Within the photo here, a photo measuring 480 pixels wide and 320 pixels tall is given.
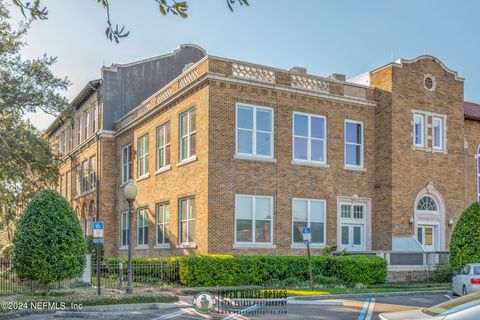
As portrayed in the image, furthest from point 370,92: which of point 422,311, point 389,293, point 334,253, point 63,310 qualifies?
point 422,311

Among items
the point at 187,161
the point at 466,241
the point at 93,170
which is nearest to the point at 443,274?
the point at 466,241

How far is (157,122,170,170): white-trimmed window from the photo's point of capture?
28688 millimetres

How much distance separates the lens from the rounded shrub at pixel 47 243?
56.9 ft

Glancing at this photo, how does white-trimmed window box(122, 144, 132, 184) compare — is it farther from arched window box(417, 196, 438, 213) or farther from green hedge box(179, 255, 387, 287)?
arched window box(417, 196, 438, 213)

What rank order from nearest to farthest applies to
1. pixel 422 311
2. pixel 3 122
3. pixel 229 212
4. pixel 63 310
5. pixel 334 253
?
pixel 422 311 < pixel 63 310 < pixel 229 212 < pixel 334 253 < pixel 3 122

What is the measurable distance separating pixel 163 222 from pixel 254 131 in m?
7.11

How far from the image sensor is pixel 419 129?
2867cm

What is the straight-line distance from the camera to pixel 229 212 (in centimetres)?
2406

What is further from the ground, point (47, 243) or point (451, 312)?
point (451, 312)

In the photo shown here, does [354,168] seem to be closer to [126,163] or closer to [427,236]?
[427,236]

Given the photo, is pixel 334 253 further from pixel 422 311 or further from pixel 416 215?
pixel 422 311

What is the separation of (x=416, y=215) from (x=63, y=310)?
1824cm

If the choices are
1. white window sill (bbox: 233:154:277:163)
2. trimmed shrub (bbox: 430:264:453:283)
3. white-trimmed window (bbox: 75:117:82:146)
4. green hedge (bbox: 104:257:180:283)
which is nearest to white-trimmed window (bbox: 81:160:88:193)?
white-trimmed window (bbox: 75:117:82:146)

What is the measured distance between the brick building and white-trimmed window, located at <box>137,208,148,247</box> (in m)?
0.11
